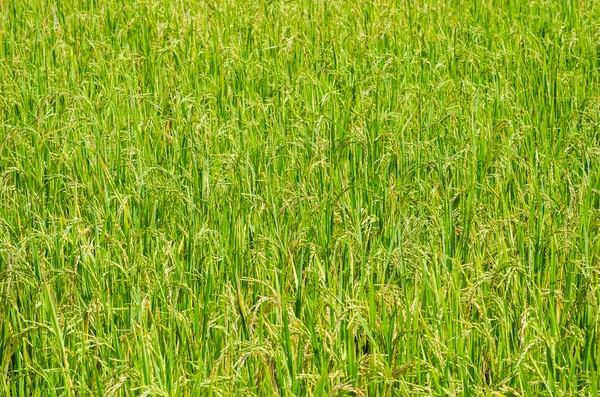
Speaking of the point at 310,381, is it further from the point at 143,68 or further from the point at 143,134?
the point at 143,68

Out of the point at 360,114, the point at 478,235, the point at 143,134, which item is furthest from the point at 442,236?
the point at 143,134

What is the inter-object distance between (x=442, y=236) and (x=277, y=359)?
761mm

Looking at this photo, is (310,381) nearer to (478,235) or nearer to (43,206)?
(478,235)

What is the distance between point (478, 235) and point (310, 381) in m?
0.92

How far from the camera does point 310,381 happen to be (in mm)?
2246

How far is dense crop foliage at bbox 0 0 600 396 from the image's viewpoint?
2.28m

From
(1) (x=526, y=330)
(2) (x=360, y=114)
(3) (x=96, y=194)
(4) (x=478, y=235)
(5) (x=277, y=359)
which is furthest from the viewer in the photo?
(2) (x=360, y=114)

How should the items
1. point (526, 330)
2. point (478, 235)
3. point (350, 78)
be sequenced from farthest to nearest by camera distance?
1. point (350, 78)
2. point (478, 235)
3. point (526, 330)

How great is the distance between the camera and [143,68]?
15.2 ft

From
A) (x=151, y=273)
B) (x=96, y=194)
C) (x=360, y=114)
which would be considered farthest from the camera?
(x=360, y=114)

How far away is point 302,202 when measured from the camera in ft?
10.5

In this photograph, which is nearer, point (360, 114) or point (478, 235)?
point (478, 235)

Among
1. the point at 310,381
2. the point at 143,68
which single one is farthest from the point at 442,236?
the point at 143,68

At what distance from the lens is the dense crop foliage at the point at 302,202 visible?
228cm
